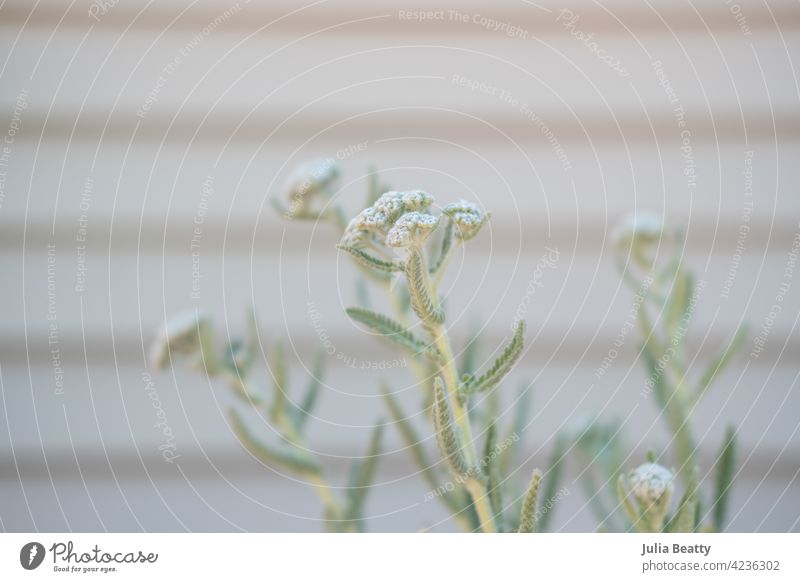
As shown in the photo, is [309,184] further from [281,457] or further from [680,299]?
[680,299]

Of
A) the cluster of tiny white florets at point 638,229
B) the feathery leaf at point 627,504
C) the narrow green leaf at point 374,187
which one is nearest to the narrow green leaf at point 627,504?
the feathery leaf at point 627,504

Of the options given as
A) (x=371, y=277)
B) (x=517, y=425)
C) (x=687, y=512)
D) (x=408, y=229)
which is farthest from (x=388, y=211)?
(x=687, y=512)

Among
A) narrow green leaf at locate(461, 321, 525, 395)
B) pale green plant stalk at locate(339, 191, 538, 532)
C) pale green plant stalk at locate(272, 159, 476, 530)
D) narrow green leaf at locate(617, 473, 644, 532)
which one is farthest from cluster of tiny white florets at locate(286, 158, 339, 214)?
narrow green leaf at locate(617, 473, 644, 532)

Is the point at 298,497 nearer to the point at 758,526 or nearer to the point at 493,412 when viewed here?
the point at 493,412

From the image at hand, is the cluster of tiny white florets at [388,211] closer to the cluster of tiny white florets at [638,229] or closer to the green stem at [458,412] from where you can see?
the green stem at [458,412]

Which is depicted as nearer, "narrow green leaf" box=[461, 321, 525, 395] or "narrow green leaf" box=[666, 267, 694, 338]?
"narrow green leaf" box=[461, 321, 525, 395]

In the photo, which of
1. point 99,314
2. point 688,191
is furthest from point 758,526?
point 99,314

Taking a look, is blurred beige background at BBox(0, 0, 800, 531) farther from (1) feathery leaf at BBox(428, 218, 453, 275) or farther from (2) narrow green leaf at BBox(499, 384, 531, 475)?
(1) feathery leaf at BBox(428, 218, 453, 275)
